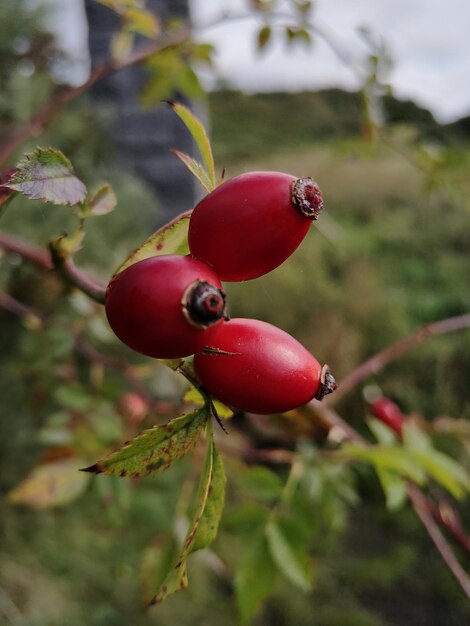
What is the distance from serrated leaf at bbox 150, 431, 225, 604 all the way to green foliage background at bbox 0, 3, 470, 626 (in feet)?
0.90

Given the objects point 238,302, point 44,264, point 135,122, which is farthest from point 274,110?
point 44,264

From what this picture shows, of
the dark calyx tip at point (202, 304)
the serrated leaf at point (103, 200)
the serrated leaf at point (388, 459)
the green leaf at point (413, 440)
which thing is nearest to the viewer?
the dark calyx tip at point (202, 304)

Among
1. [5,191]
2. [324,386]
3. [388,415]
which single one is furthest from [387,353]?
[5,191]

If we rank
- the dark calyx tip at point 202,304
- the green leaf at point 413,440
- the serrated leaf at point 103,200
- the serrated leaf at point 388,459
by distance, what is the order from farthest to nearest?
the green leaf at point 413,440, the serrated leaf at point 388,459, the serrated leaf at point 103,200, the dark calyx tip at point 202,304

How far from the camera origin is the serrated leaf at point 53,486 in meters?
0.87

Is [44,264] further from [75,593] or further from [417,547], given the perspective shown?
[417,547]

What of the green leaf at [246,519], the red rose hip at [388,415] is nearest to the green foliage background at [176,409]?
the green leaf at [246,519]

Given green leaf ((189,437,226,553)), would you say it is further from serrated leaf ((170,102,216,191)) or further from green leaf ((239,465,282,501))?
green leaf ((239,465,282,501))

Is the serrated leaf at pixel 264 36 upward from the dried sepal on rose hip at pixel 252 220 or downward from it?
downward

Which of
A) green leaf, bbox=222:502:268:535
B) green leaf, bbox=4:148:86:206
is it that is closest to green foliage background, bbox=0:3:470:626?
green leaf, bbox=222:502:268:535

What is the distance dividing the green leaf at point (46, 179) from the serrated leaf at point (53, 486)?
25.5 inches

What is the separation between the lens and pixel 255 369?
30 cm

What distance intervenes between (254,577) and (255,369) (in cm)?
48

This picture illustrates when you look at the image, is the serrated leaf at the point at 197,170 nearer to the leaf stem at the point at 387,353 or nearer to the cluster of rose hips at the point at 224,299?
the cluster of rose hips at the point at 224,299
